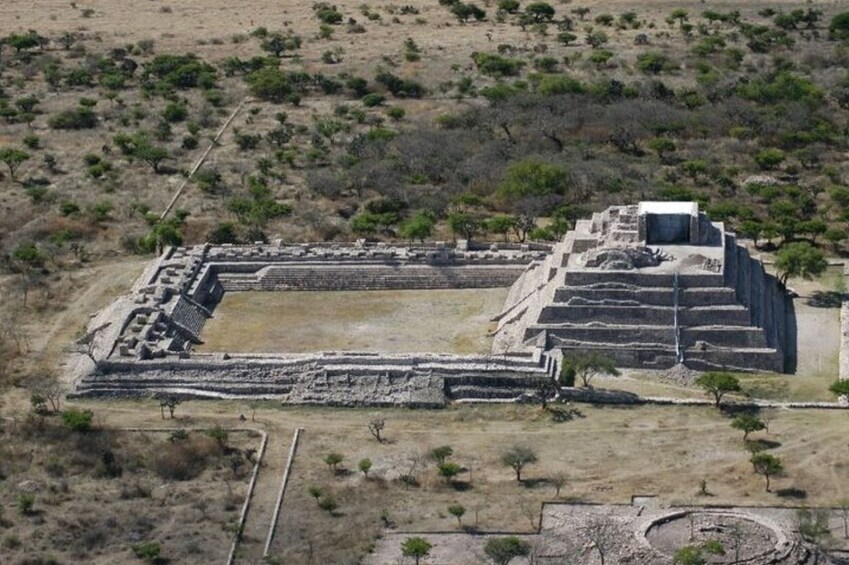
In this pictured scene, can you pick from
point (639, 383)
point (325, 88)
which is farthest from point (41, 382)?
point (325, 88)

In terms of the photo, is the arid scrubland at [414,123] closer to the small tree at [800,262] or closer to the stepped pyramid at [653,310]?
the small tree at [800,262]

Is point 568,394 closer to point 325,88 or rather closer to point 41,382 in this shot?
point 41,382

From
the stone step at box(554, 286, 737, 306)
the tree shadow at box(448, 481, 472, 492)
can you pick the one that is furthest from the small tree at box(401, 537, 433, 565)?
the stone step at box(554, 286, 737, 306)

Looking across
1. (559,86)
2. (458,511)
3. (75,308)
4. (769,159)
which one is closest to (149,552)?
(458,511)

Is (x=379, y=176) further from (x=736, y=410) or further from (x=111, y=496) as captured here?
(x=111, y=496)

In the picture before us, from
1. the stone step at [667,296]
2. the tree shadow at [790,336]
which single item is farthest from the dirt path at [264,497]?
the tree shadow at [790,336]

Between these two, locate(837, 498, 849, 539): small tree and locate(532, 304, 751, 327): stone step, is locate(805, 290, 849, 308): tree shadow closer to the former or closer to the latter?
locate(532, 304, 751, 327): stone step
